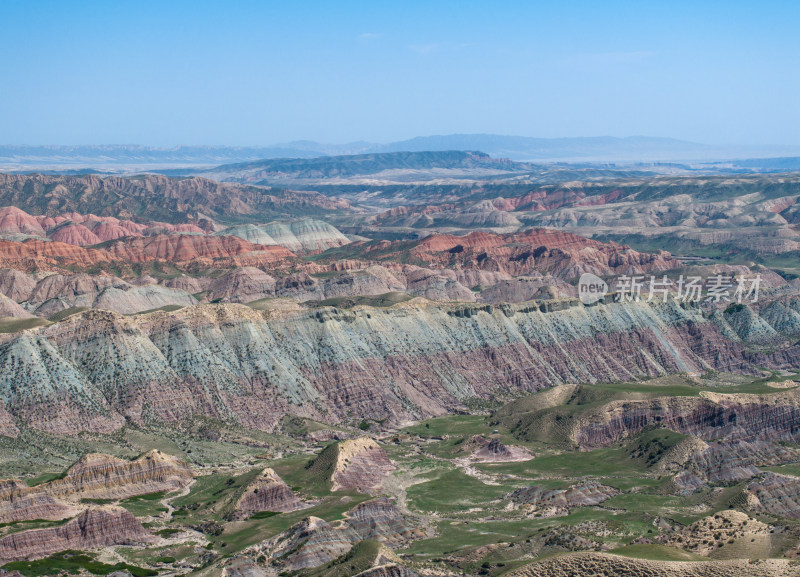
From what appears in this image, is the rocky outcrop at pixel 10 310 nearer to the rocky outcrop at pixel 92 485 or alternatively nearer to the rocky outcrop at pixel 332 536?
the rocky outcrop at pixel 92 485

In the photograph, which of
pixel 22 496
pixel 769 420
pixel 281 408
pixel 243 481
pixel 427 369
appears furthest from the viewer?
pixel 427 369

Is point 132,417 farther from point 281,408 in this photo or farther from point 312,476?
point 312,476

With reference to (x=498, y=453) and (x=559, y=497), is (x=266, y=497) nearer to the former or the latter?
(x=559, y=497)

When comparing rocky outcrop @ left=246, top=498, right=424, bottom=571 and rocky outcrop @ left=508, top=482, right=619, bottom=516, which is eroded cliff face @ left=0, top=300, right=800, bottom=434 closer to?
rocky outcrop @ left=508, top=482, right=619, bottom=516

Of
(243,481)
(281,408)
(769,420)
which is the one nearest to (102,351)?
(281,408)

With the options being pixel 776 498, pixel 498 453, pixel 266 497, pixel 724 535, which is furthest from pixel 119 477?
pixel 776 498

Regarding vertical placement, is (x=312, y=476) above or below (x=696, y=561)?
below

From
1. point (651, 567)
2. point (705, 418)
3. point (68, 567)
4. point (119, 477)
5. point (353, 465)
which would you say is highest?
point (651, 567)
